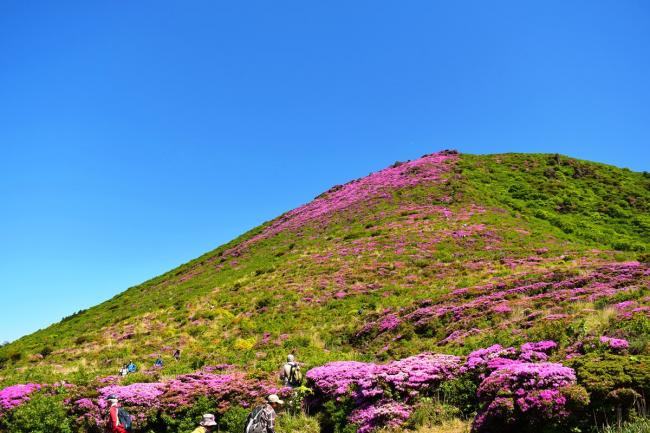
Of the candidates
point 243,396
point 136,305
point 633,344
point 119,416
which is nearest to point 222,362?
point 243,396

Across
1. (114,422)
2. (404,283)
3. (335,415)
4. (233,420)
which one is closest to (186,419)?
(233,420)

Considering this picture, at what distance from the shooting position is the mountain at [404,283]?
19.0 m

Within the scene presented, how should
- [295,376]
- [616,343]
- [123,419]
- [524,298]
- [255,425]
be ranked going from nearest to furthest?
[255,425] < [123,419] < [616,343] < [295,376] < [524,298]

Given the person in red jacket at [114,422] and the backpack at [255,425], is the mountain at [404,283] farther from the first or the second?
the backpack at [255,425]

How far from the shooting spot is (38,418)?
46.2ft

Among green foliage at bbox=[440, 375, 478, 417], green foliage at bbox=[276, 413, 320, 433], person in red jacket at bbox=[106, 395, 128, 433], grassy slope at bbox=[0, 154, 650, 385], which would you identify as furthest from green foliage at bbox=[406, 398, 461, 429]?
person in red jacket at bbox=[106, 395, 128, 433]

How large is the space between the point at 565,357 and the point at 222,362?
611 inches

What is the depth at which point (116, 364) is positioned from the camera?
85.3ft

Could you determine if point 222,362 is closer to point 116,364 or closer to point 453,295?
point 116,364

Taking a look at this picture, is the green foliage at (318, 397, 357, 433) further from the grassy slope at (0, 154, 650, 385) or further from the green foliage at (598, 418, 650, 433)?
the green foliage at (598, 418, 650, 433)

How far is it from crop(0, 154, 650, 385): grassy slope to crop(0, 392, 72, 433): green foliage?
9.61ft

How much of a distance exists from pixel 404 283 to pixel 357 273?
14.8ft

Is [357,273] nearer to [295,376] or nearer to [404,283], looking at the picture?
[404,283]

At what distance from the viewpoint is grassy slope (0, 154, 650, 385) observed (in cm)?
2500
